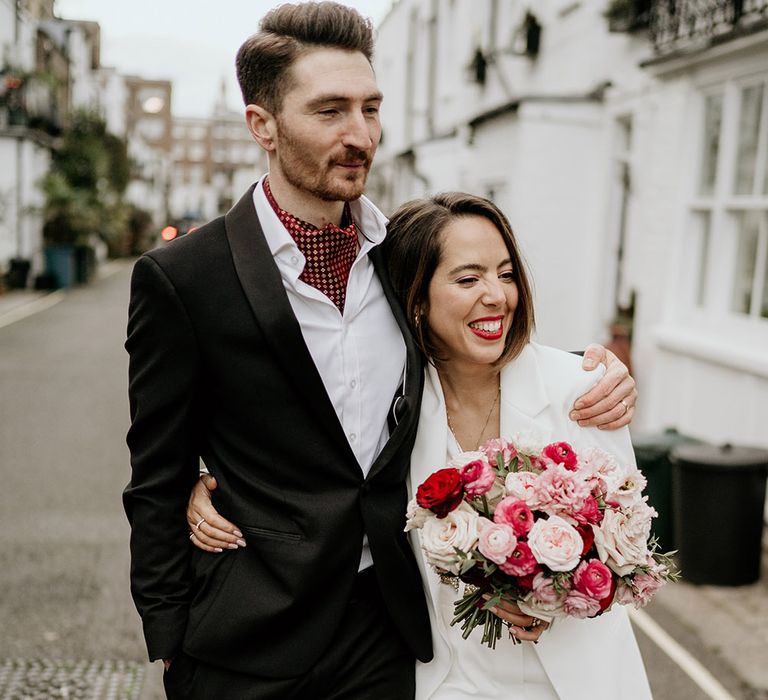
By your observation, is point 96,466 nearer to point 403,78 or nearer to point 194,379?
point 194,379

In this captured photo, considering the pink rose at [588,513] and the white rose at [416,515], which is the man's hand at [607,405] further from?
the white rose at [416,515]

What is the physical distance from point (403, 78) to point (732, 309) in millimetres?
15738

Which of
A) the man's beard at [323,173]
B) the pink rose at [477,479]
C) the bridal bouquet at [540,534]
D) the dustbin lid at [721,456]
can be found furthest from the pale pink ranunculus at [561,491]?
the dustbin lid at [721,456]

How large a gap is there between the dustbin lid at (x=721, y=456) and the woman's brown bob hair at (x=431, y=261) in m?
3.37

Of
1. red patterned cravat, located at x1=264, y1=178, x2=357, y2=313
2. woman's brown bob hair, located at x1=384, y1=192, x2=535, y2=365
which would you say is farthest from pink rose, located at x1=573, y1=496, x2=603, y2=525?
red patterned cravat, located at x1=264, y1=178, x2=357, y2=313

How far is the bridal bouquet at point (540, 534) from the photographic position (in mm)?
1992

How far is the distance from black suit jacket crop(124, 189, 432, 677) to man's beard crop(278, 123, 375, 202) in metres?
0.18

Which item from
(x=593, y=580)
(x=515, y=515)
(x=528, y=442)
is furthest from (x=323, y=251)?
(x=593, y=580)

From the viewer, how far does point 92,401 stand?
441 inches

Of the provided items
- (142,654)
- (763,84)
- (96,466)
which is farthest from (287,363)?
(96,466)

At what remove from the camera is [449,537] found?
6.73 feet

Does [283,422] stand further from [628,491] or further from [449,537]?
[628,491]

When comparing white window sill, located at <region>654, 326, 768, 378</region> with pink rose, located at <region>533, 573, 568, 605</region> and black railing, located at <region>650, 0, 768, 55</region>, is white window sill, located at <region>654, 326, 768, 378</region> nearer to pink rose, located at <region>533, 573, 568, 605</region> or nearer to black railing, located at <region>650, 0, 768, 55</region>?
black railing, located at <region>650, 0, 768, 55</region>

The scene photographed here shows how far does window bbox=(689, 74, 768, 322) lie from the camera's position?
696 centimetres
